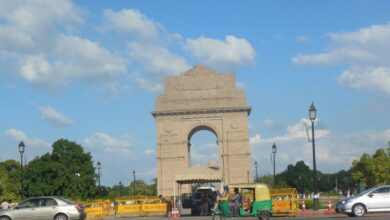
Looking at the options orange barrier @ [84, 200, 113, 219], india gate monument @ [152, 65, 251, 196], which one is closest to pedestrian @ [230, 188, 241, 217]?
orange barrier @ [84, 200, 113, 219]

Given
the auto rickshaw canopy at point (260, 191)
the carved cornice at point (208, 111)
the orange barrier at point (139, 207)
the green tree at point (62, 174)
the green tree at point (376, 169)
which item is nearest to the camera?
the auto rickshaw canopy at point (260, 191)

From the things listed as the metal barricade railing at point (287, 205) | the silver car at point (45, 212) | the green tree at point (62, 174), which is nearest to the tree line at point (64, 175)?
the green tree at point (62, 174)

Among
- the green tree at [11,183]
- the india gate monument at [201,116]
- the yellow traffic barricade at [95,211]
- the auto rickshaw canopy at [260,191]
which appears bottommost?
the yellow traffic barricade at [95,211]

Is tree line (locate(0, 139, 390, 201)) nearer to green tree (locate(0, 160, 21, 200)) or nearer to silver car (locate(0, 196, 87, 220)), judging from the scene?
green tree (locate(0, 160, 21, 200))

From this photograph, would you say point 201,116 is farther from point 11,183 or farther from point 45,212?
point 45,212

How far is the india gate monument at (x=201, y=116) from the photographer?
7062 centimetres

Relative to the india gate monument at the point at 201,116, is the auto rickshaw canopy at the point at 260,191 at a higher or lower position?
lower

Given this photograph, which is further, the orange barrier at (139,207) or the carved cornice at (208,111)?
the carved cornice at (208,111)

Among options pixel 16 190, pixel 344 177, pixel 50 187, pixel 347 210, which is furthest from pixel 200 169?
pixel 344 177

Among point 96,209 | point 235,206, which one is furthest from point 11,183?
point 235,206

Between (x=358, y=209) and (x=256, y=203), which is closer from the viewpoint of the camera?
(x=256, y=203)

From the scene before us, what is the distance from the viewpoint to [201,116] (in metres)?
71.1

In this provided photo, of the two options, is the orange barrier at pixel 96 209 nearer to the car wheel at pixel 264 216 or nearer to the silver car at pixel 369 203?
the car wheel at pixel 264 216

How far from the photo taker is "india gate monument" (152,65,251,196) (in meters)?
70.6
